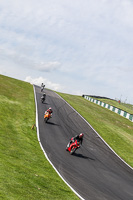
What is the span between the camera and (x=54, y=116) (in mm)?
29984

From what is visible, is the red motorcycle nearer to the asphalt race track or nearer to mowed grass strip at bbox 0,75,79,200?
the asphalt race track

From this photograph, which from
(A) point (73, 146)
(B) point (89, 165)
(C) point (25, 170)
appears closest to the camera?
(C) point (25, 170)

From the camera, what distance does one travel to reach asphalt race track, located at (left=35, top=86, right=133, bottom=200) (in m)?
12.5

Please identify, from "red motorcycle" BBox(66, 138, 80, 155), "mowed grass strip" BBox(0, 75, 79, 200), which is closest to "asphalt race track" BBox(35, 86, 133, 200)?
"red motorcycle" BBox(66, 138, 80, 155)

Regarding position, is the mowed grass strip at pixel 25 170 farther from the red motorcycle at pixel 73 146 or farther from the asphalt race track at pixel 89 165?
the red motorcycle at pixel 73 146

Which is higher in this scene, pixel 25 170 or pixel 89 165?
pixel 25 170

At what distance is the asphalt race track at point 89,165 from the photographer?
12500mm

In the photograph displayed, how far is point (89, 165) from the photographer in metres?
16.5

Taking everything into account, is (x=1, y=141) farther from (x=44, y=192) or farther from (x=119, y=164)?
(x=119, y=164)

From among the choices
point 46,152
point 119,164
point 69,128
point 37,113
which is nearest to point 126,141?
point 69,128

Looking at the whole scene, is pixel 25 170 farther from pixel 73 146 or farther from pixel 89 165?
pixel 73 146

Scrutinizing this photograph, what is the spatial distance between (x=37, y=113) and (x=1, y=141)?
43.6 ft

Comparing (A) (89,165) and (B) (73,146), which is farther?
(B) (73,146)

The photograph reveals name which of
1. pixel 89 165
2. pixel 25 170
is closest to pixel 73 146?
pixel 89 165
